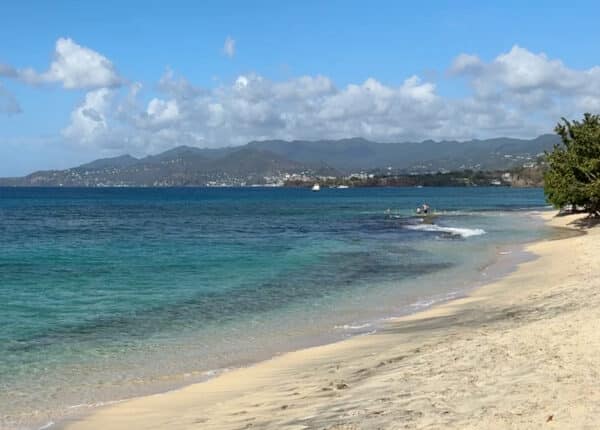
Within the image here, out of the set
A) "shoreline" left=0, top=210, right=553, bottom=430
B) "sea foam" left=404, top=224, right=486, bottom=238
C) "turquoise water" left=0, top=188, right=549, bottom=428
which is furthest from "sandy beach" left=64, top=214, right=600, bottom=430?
"sea foam" left=404, top=224, right=486, bottom=238

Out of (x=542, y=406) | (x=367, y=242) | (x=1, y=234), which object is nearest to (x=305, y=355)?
(x=542, y=406)

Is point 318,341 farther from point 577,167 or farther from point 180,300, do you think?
point 577,167

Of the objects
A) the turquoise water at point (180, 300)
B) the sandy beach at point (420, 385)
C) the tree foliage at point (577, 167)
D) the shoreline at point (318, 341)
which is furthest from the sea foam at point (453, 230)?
the sandy beach at point (420, 385)

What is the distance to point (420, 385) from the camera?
1095cm

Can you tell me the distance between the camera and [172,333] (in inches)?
770

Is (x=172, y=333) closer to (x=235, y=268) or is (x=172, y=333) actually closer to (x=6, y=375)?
(x=6, y=375)

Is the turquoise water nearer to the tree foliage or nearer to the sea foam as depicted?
the sea foam

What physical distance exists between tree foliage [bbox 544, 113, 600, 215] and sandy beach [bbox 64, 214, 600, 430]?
38.9 m

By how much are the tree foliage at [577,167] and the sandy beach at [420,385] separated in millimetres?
38917

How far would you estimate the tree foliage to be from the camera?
53759mm

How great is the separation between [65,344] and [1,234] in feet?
157

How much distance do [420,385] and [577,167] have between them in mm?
50110

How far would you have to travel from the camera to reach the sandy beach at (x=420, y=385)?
9.02 m

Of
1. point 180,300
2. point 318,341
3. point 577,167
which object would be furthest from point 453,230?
point 318,341
